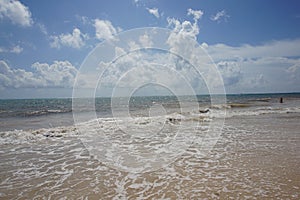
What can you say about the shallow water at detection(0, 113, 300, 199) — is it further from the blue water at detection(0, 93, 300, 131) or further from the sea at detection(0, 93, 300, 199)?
the blue water at detection(0, 93, 300, 131)

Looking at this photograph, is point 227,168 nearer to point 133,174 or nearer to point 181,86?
point 133,174

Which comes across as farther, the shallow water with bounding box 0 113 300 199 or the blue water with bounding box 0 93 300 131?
the blue water with bounding box 0 93 300 131

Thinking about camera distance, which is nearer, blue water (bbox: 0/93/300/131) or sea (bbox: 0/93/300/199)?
sea (bbox: 0/93/300/199)

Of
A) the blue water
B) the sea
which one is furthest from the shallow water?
the blue water

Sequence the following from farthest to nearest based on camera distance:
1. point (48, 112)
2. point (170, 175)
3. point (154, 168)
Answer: point (48, 112) → point (154, 168) → point (170, 175)

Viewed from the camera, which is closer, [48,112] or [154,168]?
[154,168]

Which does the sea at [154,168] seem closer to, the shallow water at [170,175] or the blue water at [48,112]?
the shallow water at [170,175]

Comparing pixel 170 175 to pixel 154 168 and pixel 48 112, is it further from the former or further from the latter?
pixel 48 112

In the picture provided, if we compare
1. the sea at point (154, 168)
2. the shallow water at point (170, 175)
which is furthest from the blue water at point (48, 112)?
the shallow water at point (170, 175)

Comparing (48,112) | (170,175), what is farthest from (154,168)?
(48,112)

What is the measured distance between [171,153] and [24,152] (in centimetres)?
671

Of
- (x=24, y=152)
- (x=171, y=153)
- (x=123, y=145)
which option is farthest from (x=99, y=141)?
(x=171, y=153)

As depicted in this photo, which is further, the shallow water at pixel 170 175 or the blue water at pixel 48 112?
the blue water at pixel 48 112

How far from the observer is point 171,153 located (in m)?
9.24
